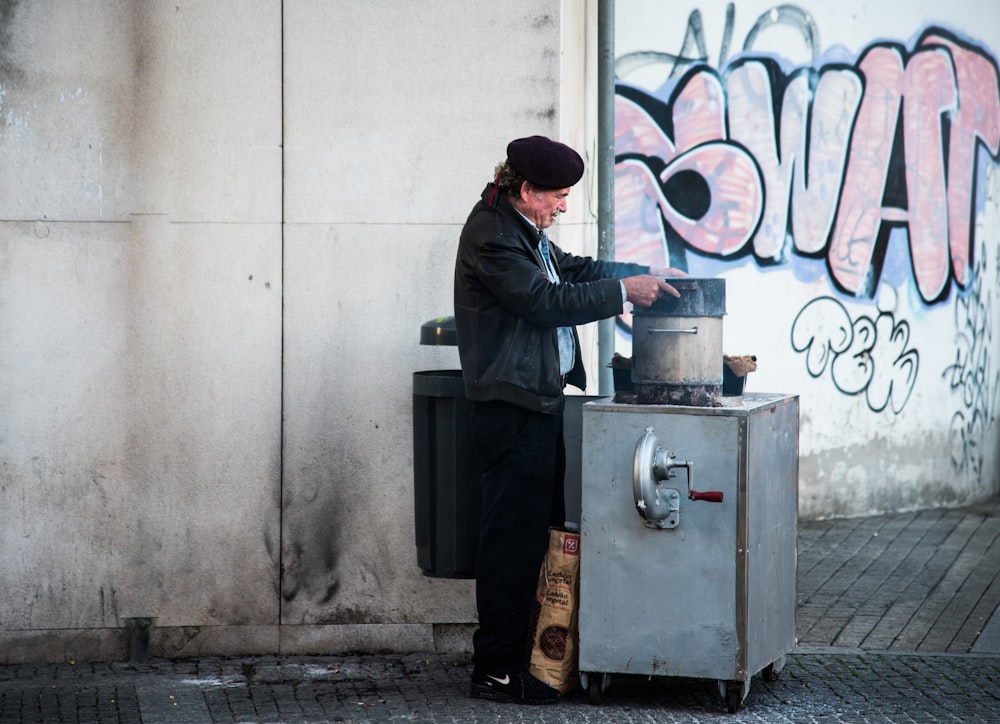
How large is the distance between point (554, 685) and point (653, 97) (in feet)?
12.7

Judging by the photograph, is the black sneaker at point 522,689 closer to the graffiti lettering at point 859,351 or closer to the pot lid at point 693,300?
the pot lid at point 693,300

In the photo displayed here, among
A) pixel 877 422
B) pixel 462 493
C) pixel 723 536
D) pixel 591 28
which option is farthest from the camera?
pixel 877 422

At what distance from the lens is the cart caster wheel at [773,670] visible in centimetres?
518

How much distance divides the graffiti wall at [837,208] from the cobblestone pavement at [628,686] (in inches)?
77.2

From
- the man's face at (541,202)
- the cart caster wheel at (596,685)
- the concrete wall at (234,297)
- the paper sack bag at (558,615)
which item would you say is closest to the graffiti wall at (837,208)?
the concrete wall at (234,297)

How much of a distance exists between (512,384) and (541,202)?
64 centimetres

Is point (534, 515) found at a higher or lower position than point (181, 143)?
lower

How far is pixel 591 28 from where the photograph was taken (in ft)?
21.6

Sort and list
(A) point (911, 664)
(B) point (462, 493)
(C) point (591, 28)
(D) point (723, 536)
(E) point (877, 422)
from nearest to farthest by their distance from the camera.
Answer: (D) point (723, 536) → (B) point (462, 493) → (A) point (911, 664) → (C) point (591, 28) → (E) point (877, 422)

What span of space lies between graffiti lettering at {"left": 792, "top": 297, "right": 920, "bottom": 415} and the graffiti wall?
12mm

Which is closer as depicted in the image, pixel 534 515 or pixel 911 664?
pixel 534 515

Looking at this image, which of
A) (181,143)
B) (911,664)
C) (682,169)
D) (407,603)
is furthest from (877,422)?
(181,143)

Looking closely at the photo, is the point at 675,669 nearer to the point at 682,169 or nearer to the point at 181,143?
the point at 181,143

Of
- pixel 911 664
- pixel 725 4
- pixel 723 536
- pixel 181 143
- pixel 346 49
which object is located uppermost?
pixel 725 4
